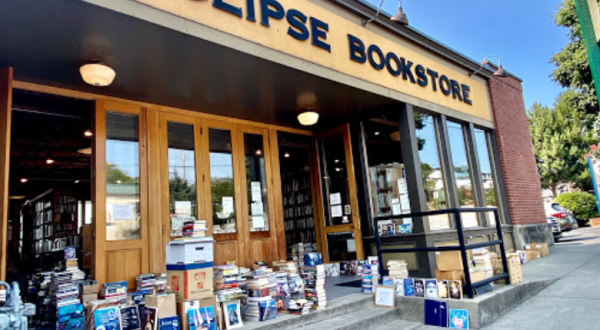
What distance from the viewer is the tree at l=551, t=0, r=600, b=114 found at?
8016 millimetres

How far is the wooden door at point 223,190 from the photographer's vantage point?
5512mm

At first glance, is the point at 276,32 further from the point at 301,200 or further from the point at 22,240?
the point at 22,240

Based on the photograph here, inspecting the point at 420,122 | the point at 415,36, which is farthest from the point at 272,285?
the point at 415,36

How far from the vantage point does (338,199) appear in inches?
273

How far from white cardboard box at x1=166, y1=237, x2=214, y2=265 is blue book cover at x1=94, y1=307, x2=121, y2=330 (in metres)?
0.61

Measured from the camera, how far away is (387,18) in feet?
19.2

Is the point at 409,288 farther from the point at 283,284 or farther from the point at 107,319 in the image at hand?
the point at 107,319

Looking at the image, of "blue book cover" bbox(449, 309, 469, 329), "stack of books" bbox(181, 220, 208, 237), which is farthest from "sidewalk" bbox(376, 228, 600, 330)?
"stack of books" bbox(181, 220, 208, 237)

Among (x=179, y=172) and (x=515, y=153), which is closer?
(x=179, y=172)

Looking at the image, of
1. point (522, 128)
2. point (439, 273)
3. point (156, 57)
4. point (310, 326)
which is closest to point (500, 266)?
point (439, 273)

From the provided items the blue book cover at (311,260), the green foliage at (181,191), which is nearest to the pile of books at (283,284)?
the blue book cover at (311,260)

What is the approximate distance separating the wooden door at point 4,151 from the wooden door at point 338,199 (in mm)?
4736

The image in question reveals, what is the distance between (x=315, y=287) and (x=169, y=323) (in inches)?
61.0

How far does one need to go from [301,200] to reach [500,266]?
Result: 3943mm
